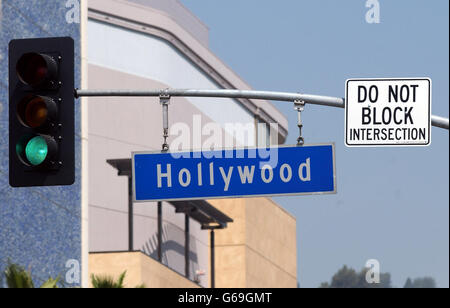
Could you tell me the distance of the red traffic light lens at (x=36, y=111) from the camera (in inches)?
527

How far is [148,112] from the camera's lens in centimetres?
4872

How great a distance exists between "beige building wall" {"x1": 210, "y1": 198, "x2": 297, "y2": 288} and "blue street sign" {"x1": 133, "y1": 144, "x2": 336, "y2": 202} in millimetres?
38754

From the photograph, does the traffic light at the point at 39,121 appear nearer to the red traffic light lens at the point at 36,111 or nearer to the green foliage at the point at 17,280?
the red traffic light lens at the point at 36,111

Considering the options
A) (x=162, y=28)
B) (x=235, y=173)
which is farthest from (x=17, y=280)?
(x=162, y=28)

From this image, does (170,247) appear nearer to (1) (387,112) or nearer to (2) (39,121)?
(2) (39,121)

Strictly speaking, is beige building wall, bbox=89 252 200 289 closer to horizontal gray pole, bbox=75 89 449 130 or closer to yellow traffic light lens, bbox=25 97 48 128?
horizontal gray pole, bbox=75 89 449 130

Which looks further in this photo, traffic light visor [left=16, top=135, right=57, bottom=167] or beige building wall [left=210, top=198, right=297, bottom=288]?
beige building wall [left=210, top=198, right=297, bottom=288]

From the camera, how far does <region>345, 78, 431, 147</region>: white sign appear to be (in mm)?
13539

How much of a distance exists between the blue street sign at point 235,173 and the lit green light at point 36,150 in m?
1.58

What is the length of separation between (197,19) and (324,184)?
4202 cm

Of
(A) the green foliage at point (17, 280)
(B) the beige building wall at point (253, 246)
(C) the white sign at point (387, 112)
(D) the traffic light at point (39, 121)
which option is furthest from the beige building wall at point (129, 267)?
(C) the white sign at point (387, 112)

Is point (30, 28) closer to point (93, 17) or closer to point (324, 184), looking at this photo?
point (324, 184)

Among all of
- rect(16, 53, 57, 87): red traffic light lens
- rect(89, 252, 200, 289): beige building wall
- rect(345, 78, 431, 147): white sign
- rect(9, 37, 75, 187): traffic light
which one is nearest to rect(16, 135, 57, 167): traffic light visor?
→ rect(9, 37, 75, 187): traffic light

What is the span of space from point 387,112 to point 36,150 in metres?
4.21
